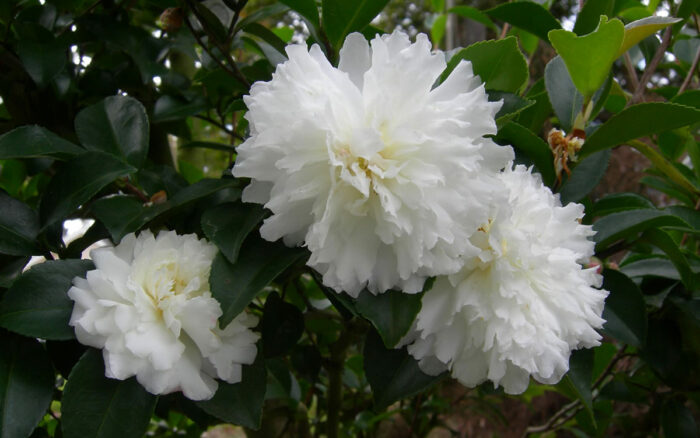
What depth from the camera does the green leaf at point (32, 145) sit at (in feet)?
1.72

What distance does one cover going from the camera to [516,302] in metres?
0.45

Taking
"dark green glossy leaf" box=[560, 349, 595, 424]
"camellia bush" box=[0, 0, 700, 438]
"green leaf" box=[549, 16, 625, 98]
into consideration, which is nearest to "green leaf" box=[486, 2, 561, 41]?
"camellia bush" box=[0, 0, 700, 438]

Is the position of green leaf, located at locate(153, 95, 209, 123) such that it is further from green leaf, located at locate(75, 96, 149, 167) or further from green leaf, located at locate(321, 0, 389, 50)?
green leaf, located at locate(321, 0, 389, 50)

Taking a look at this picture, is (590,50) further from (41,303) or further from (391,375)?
(41,303)

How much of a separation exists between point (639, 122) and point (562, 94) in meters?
0.10

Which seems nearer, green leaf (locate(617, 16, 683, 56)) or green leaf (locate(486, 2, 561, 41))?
green leaf (locate(617, 16, 683, 56))

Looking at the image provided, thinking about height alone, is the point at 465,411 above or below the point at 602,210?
below

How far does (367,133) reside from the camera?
38 centimetres

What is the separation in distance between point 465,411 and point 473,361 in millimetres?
1105

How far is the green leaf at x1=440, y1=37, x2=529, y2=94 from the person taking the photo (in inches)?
20.2

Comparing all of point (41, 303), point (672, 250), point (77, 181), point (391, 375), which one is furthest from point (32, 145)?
point (672, 250)

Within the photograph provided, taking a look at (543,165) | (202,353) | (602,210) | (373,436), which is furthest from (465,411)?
(202,353)

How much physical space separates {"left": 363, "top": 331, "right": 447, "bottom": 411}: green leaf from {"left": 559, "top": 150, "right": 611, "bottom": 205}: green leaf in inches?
9.8

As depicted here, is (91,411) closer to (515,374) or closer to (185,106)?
(515,374)
